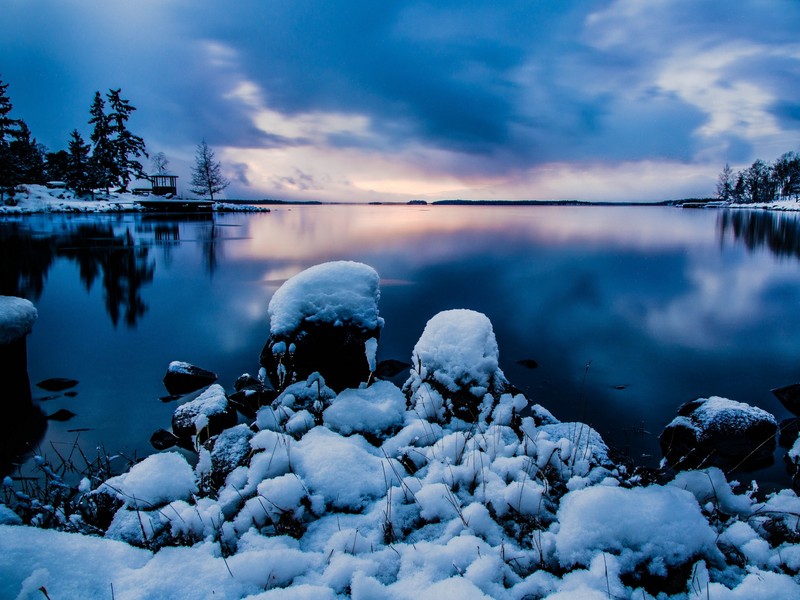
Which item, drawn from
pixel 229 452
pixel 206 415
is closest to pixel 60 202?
pixel 206 415

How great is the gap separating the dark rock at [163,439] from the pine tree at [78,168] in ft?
238

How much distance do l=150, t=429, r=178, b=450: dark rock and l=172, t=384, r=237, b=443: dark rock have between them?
0.23ft

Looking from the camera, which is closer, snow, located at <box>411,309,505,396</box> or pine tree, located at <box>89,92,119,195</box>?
snow, located at <box>411,309,505,396</box>

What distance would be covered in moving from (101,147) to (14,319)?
7265 cm

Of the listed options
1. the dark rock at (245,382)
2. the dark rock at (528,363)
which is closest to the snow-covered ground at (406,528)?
the dark rock at (245,382)

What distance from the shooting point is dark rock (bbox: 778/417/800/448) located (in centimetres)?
555

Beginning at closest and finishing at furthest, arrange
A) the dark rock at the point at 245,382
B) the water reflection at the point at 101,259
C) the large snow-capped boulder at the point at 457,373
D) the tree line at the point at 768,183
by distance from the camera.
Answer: the large snow-capped boulder at the point at 457,373 < the dark rock at the point at 245,382 < the water reflection at the point at 101,259 < the tree line at the point at 768,183

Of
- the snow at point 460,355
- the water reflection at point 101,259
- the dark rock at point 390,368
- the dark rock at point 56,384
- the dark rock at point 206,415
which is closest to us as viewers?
the snow at point 460,355

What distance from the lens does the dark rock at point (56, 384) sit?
7.26 m

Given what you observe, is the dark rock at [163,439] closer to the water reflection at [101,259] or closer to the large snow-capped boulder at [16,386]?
the large snow-capped boulder at [16,386]

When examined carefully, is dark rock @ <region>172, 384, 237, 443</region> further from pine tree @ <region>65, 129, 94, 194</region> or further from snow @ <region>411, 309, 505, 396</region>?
pine tree @ <region>65, 129, 94, 194</region>

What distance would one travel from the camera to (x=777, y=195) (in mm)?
124562

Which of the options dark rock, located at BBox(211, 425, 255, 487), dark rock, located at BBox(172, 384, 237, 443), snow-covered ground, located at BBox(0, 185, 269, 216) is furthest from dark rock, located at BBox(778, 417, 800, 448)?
snow-covered ground, located at BBox(0, 185, 269, 216)

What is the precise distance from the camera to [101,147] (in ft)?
207
